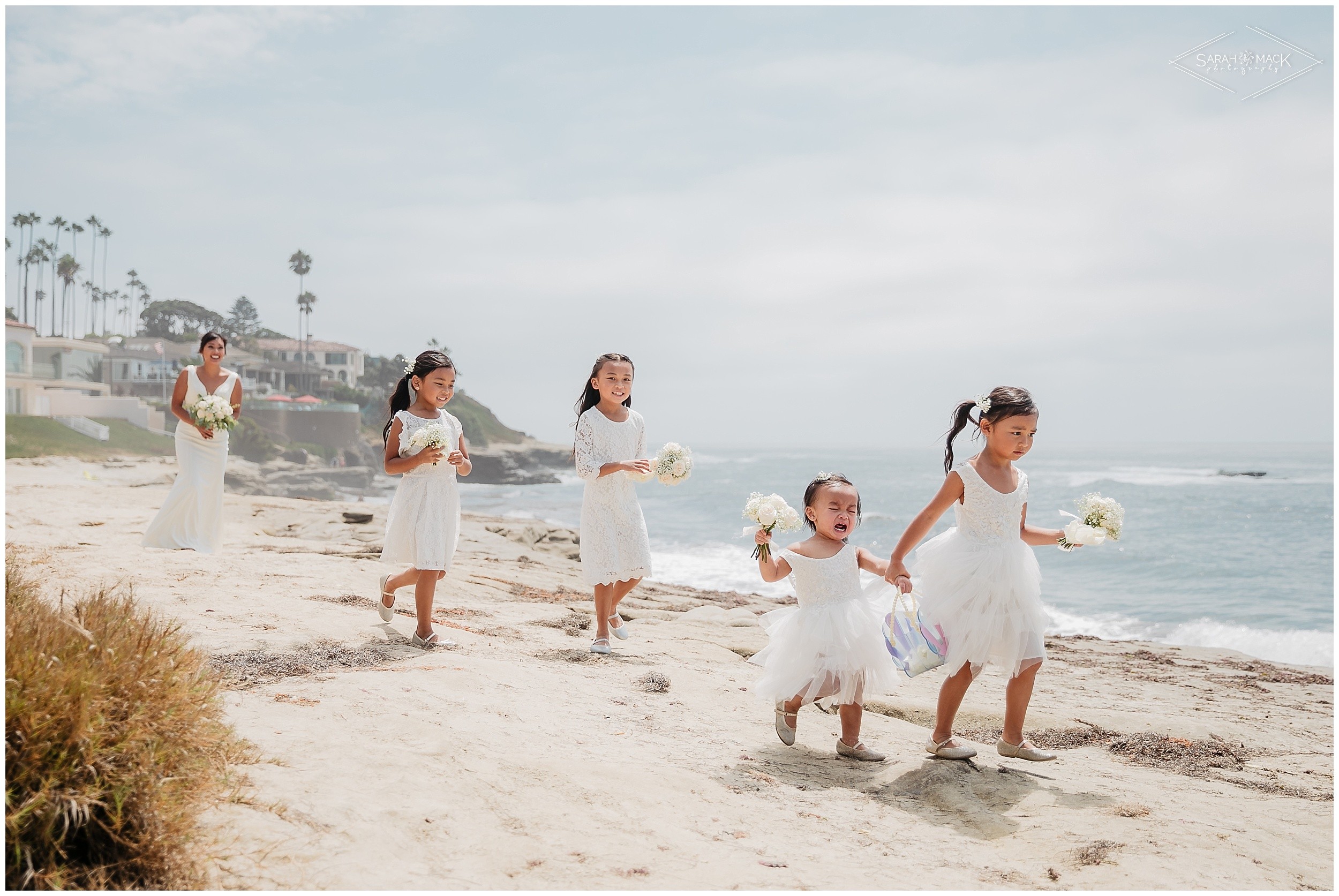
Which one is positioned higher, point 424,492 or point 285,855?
point 424,492

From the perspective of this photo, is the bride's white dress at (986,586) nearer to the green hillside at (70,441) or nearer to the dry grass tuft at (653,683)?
the dry grass tuft at (653,683)

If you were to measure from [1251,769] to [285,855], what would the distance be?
532cm

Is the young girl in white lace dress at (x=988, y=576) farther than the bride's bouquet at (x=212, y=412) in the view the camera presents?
No

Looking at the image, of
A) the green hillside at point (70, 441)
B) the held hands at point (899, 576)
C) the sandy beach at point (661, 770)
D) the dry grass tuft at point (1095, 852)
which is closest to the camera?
the sandy beach at point (661, 770)

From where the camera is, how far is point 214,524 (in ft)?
31.5

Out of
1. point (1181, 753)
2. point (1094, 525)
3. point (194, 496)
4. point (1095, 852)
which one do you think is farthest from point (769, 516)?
point (194, 496)

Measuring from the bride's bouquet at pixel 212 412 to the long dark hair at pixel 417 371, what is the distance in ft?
12.3

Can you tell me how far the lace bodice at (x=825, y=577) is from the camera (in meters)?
4.78

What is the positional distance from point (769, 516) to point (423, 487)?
2.94 meters

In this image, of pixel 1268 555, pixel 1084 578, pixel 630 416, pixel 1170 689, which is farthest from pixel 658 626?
pixel 1268 555

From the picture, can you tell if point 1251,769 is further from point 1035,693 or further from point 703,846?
point 703,846

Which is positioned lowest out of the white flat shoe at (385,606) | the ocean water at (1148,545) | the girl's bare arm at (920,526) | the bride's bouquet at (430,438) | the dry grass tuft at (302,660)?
the ocean water at (1148,545)

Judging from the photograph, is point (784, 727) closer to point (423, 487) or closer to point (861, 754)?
point (861, 754)

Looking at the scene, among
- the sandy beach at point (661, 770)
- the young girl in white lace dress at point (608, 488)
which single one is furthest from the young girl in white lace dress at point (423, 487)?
the young girl in white lace dress at point (608, 488)
